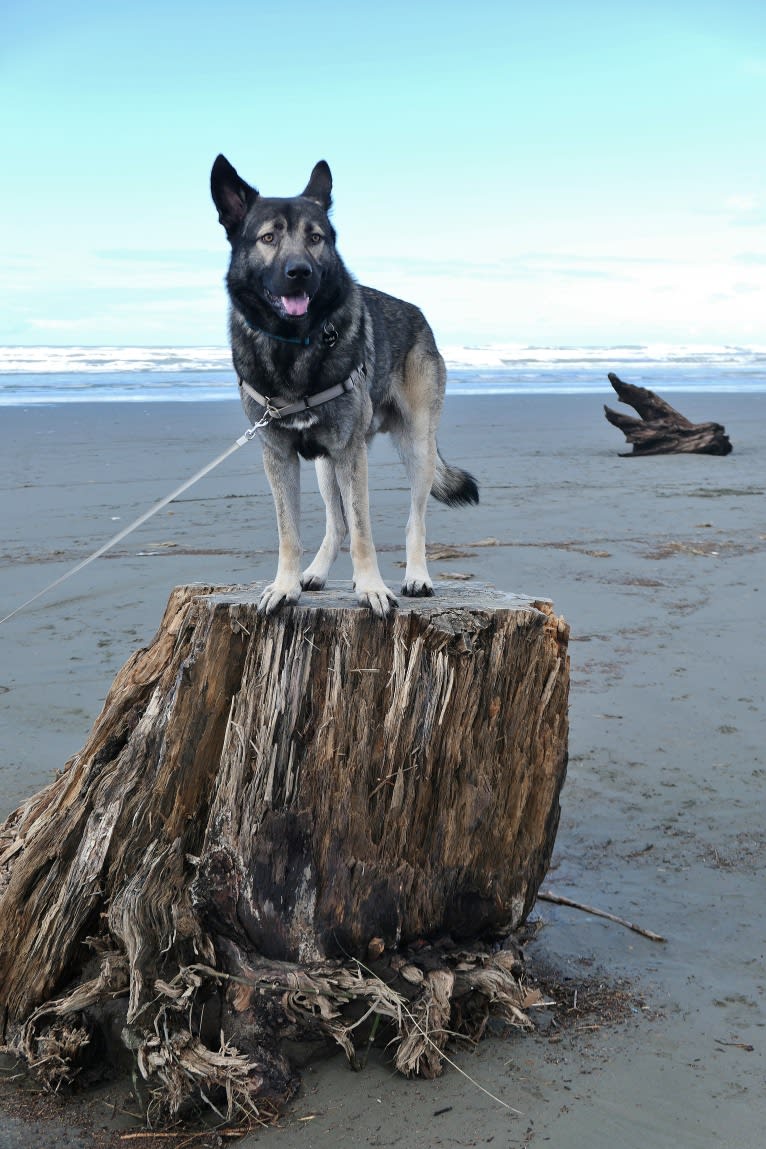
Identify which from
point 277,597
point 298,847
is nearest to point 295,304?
point 277,597

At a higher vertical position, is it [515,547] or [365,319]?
[365,319]

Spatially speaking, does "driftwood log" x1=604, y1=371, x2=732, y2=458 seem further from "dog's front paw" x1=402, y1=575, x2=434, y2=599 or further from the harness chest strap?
the harness chest strap

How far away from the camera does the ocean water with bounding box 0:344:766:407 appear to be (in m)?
33.4

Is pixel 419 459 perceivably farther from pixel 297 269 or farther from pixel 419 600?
pixel 297 269

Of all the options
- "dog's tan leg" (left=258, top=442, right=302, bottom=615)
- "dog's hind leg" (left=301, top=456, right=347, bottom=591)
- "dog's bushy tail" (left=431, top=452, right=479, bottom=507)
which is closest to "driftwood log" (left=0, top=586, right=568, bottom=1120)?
"dog's tan leg" (left=258, top=442, right=302, bottom=615)

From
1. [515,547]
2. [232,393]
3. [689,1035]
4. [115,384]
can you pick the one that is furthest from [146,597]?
[115,384]

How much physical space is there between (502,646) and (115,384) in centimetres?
3591

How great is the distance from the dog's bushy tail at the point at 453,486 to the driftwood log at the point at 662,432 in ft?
35.9

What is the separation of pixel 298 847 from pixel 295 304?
1.96 m

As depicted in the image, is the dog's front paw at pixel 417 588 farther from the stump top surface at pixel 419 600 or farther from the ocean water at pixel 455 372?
the ocean water at pixel 455 372

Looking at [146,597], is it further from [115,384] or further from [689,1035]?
[115,384]

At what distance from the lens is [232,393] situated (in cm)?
3294

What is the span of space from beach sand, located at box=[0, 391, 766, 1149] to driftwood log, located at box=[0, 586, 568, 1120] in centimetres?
24

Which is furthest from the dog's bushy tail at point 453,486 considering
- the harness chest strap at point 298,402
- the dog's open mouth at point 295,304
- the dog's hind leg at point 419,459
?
the dog's open mouth at point 295,304
